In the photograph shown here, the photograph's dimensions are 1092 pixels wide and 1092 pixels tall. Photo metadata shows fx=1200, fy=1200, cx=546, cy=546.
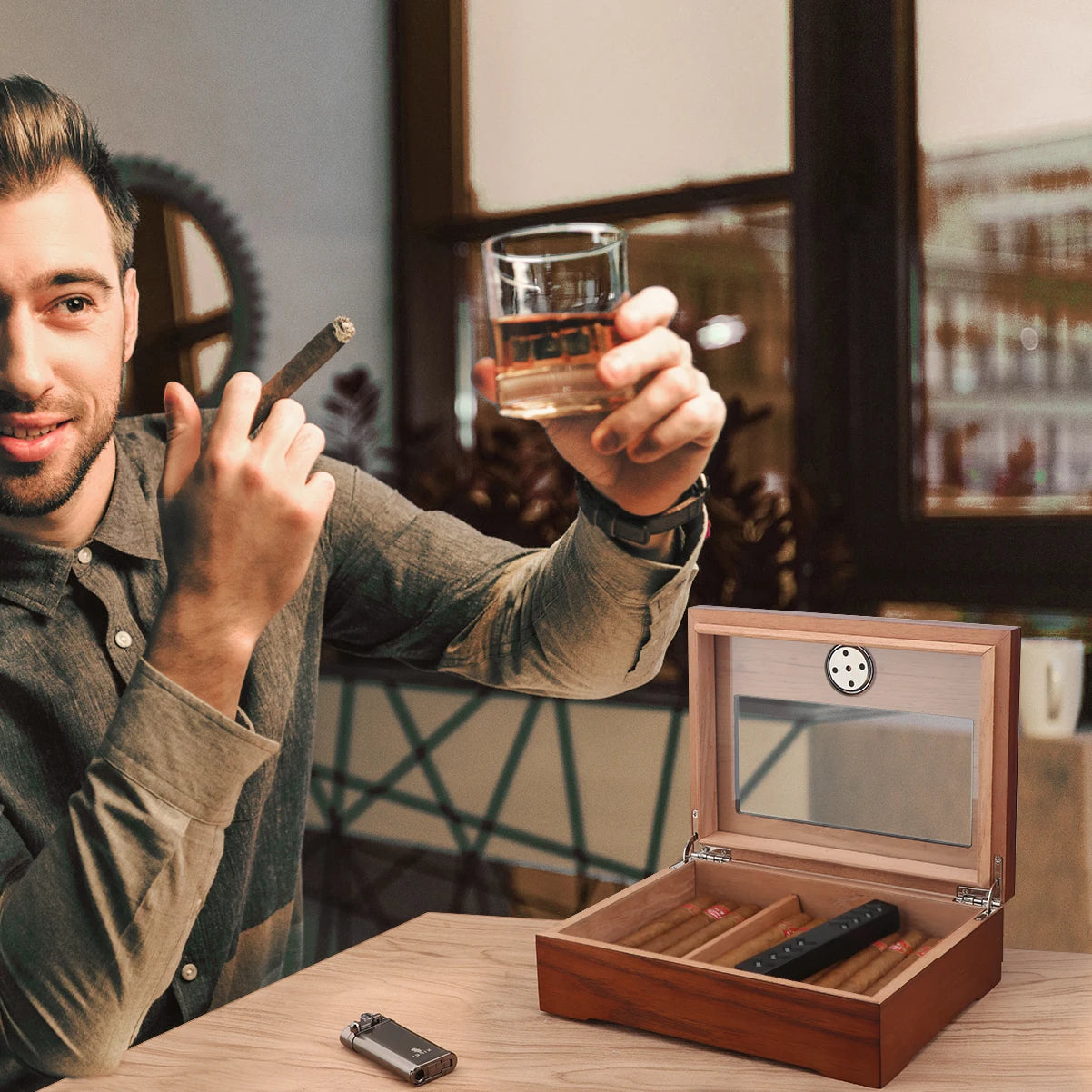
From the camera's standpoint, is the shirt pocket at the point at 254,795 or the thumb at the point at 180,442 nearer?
the thumb at the point at 180,442

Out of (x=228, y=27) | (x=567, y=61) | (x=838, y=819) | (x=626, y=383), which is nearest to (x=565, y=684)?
(x=626, y=383)

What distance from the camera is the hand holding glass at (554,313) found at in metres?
0.96

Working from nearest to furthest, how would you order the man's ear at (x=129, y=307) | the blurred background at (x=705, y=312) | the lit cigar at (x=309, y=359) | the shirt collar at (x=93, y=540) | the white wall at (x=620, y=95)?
the lit cigar at (x=309, y=359)
the shirt collar at (x=93, y=540)
the man's ear at (x=129, y=307)
the blurred background at (x=705, y=312)
the white wall at (x=620, y=95)

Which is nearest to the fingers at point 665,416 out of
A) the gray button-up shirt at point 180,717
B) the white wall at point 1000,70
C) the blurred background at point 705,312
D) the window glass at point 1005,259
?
the gray button-up shirt at point 180,717

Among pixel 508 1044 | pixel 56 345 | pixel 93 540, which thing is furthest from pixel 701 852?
pixel 56 345

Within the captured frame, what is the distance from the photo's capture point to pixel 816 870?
1305mm

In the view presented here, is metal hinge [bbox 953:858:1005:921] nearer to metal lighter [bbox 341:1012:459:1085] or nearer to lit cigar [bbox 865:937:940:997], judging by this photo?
lit cigar [bbox 865:937:940:997]

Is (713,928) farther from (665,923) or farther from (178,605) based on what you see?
(178,605)

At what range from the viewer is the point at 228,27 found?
1.93m

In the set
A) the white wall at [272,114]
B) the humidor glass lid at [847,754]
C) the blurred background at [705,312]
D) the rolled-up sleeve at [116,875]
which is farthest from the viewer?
the blurred background at [705,312]

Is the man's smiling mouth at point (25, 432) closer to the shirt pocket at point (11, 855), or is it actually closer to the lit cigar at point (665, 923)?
the shirt pocket at point (11, 855)

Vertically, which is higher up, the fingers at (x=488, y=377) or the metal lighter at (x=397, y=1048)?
the fingers at (x=488, y=377)

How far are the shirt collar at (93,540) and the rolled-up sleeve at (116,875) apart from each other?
0.28 meters

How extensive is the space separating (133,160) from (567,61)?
4.75ft
